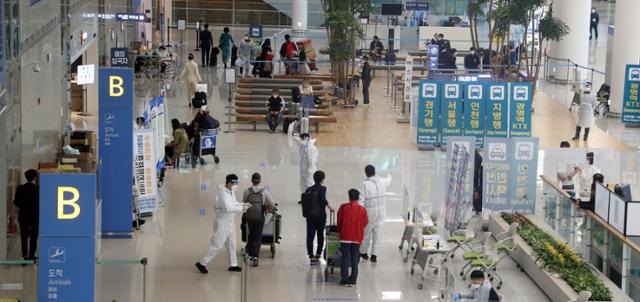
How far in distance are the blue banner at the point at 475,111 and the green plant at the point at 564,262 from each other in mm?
7881

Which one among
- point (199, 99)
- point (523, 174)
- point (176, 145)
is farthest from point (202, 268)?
point (199, 99)

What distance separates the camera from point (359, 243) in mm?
16625

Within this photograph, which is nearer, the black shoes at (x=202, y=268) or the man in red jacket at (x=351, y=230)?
the man in red jacket at (x=351, y=230)

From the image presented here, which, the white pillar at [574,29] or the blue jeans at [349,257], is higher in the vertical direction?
the white pillar at [574,29]

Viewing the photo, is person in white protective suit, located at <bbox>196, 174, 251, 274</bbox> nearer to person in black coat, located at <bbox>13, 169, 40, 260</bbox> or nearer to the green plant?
person in black coat, located at <bbox>13, 169, 40, 260</bbox>

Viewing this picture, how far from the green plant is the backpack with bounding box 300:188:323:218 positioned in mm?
2970

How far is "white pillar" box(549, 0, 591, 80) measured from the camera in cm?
3791

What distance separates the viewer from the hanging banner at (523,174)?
65.7 ft

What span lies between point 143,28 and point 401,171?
18.6m

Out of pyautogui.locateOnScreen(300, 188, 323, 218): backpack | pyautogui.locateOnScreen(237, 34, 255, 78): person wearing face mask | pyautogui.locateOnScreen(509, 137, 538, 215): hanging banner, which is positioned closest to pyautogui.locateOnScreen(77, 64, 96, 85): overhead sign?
pyautogui.locateOnScreen(300, 188, 323, 218): backpack

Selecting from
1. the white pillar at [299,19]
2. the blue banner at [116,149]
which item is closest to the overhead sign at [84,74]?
the blue banner at [116,149]

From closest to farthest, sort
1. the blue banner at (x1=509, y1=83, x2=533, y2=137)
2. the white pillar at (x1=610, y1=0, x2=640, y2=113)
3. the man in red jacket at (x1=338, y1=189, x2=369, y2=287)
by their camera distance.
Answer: the man in red jacket at (x1=338, y1=189, x2=369, y2=287)
the blue banner at (x1=509, y1=83, x2=533, y2=137)
the white pillar at (x1=610, y1=0, x2=640, y2=113)

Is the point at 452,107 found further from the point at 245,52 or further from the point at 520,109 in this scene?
the point at 245,52

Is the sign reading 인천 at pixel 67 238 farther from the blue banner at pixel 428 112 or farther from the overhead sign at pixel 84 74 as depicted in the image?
the blue banner at pixel 428 112
